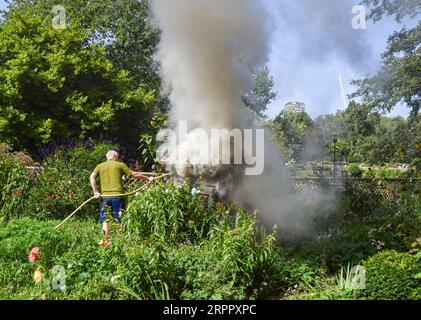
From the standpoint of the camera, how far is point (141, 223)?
5.70 m

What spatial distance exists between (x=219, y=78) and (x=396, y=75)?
14.3 m

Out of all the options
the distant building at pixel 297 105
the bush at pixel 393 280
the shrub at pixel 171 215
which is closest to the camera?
the bush at pixel 393 280

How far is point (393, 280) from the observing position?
161 inches

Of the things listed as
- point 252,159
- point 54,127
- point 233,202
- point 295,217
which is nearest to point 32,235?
point 233,202

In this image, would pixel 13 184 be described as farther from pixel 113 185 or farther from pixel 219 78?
pixel 219 78

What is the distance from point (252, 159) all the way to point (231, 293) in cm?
281

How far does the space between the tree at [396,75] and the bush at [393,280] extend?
13.4 m

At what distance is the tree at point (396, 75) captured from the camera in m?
17.4

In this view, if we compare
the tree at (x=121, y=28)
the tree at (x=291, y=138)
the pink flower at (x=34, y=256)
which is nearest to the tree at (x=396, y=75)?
the tree at (x=291, y=138)

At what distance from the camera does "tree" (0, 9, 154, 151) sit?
14.2m

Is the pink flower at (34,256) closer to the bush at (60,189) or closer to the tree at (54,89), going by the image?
the bush at (60,189)

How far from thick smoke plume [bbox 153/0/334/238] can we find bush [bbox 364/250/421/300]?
7.63 feet

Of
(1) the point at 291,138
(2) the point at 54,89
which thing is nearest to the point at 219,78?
(1) the point at 291,138

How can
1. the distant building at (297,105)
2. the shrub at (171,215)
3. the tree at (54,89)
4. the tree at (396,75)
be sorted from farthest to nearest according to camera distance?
1. the tree at (396,75)
2. the tree at (54,89)
3. the distant building at (297,105)
4. the shrub at (171,215)
